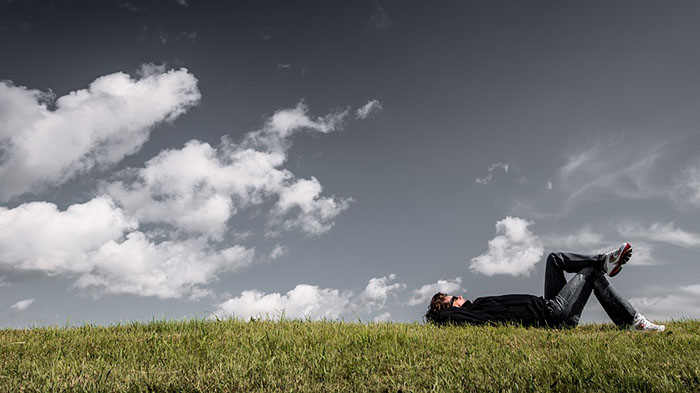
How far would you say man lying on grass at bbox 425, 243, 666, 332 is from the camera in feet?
26.2

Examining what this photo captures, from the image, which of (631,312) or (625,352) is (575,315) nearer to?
(631,312)

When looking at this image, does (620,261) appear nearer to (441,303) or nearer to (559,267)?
(559,267)

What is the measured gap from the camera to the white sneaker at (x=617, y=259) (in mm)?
7840

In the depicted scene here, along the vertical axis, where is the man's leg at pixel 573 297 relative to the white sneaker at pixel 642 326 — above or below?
above

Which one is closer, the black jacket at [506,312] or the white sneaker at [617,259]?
the white sneaker at [617,259]

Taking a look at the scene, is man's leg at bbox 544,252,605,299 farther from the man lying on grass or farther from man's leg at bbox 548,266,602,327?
man's leg at bbox 548,266,602,327

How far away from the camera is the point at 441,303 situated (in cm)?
888

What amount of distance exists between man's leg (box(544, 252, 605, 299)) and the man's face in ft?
4.93

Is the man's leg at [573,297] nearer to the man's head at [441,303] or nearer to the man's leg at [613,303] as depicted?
the man's leg at [613,303]

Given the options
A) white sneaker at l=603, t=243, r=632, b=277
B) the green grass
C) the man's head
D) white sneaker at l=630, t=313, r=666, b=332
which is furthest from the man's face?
white sneaker at l=630, t=313, r=666, b=332

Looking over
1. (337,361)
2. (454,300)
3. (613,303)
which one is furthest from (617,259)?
(337,361)

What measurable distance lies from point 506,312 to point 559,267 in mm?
1315

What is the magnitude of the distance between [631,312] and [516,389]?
213 inches

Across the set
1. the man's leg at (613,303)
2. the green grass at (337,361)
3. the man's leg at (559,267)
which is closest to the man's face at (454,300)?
the man's leg at (559,267)
